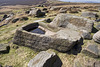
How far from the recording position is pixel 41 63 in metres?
7.18

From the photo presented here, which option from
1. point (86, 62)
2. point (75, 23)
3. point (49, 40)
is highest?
point (75, 23)

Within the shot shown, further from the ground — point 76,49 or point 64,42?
point 64,42

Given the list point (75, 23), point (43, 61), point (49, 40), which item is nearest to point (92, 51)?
point (49, 40)

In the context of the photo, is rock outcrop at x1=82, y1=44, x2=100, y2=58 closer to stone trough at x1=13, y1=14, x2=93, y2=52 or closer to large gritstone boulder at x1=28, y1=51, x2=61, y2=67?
stone trough at x1=13, y1=14, x2=93, y2=52

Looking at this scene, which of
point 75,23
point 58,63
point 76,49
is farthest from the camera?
point 75,23

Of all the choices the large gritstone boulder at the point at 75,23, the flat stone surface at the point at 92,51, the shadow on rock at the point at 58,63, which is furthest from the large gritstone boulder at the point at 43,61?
the large gritstone boulder at the point at 75,23

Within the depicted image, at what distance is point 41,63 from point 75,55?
4155 mm

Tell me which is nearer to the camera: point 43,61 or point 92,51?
point 43,61

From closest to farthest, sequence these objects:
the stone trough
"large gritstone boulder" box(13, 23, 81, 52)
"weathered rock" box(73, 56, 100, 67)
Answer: "weathered rock" box(73, 56, 100, 67), "large gritstone boulder" box(13, 23, 81, 52), the stone trough

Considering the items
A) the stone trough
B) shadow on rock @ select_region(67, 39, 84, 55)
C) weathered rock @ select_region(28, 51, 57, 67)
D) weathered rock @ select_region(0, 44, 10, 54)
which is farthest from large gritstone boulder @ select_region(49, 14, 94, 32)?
weathered rock @ select_region(0, 44, 10, 54)

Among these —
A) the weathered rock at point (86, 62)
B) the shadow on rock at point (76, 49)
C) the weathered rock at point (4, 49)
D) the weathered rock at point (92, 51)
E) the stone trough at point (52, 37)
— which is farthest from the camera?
the weathered rock at point (4, 49)

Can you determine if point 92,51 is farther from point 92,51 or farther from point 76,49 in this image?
point 76,49

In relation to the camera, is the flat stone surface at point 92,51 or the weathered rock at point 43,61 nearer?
the weathered rock at point 43,61

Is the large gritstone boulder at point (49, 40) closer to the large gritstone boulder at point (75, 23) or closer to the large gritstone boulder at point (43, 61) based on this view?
the large gritstone boulder at point (43, 61)
